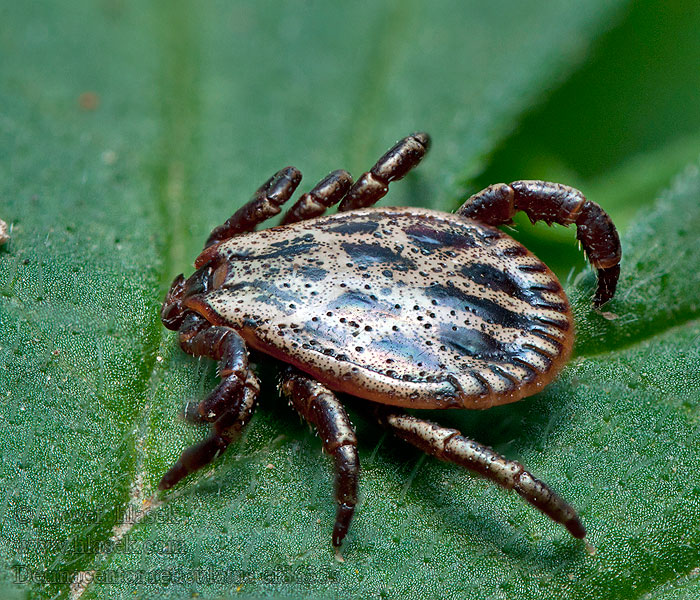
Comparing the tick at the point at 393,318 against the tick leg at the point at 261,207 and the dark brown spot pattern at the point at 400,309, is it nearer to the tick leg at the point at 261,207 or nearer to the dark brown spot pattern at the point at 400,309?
the dark brown spot pattern at the point at 400,309

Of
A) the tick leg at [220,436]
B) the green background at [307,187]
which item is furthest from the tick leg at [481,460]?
the tick leg at [220,436]

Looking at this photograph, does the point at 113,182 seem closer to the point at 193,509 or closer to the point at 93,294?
the point at 93,294

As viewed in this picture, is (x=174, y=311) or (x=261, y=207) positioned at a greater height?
(x=261, y=207)

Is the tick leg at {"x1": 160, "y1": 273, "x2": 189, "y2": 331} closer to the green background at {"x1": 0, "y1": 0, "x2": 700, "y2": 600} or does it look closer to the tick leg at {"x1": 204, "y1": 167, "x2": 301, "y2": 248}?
the green background at {"x1": 0, "y1": 0, "x2": 700, "y2": 600}

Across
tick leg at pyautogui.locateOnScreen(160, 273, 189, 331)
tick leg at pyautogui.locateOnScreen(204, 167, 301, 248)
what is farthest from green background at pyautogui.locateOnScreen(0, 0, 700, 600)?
tick leg at pyautogui.locateOnScreen(204, 167, 301, 248)

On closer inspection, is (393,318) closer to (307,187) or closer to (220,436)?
(220,436)

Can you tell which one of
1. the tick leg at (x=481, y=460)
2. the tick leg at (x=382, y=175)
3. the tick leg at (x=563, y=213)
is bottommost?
the tick leg at (x=481, y=460)

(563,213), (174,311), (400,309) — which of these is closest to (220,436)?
(174,311)
